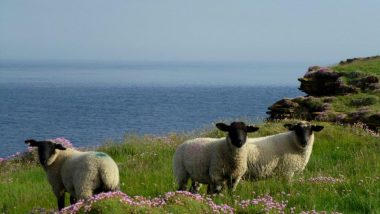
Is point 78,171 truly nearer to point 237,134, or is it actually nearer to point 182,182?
point 182,182

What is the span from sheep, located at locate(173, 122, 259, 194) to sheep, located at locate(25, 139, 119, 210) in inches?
66.9

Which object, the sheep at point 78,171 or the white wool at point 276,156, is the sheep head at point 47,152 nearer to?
the sheep at point 78,171

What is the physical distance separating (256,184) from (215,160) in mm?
954

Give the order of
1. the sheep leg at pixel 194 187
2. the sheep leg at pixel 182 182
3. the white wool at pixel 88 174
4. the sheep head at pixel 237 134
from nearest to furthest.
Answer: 1. the white wool at pixel 88 174
2. the sheep head at pixel 237 134
3. the sheep leg at pixel 182 182
4. the sheep leg at pixel 194 187

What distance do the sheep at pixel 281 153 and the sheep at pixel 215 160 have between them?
93 cm

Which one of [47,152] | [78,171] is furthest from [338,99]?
[78,171]

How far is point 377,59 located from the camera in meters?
36.6

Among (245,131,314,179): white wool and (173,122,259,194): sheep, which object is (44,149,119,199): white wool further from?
(245,131,314,179): white wool

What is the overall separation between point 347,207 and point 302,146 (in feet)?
11.3

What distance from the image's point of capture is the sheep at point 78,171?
30.4 feet

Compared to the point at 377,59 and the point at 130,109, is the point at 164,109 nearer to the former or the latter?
the point at 130,109

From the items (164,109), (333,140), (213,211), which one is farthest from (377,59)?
(164,109)

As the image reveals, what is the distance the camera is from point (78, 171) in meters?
9.45

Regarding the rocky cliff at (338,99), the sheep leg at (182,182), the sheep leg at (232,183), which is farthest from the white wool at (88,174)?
the rocky cliff at (338,99)
